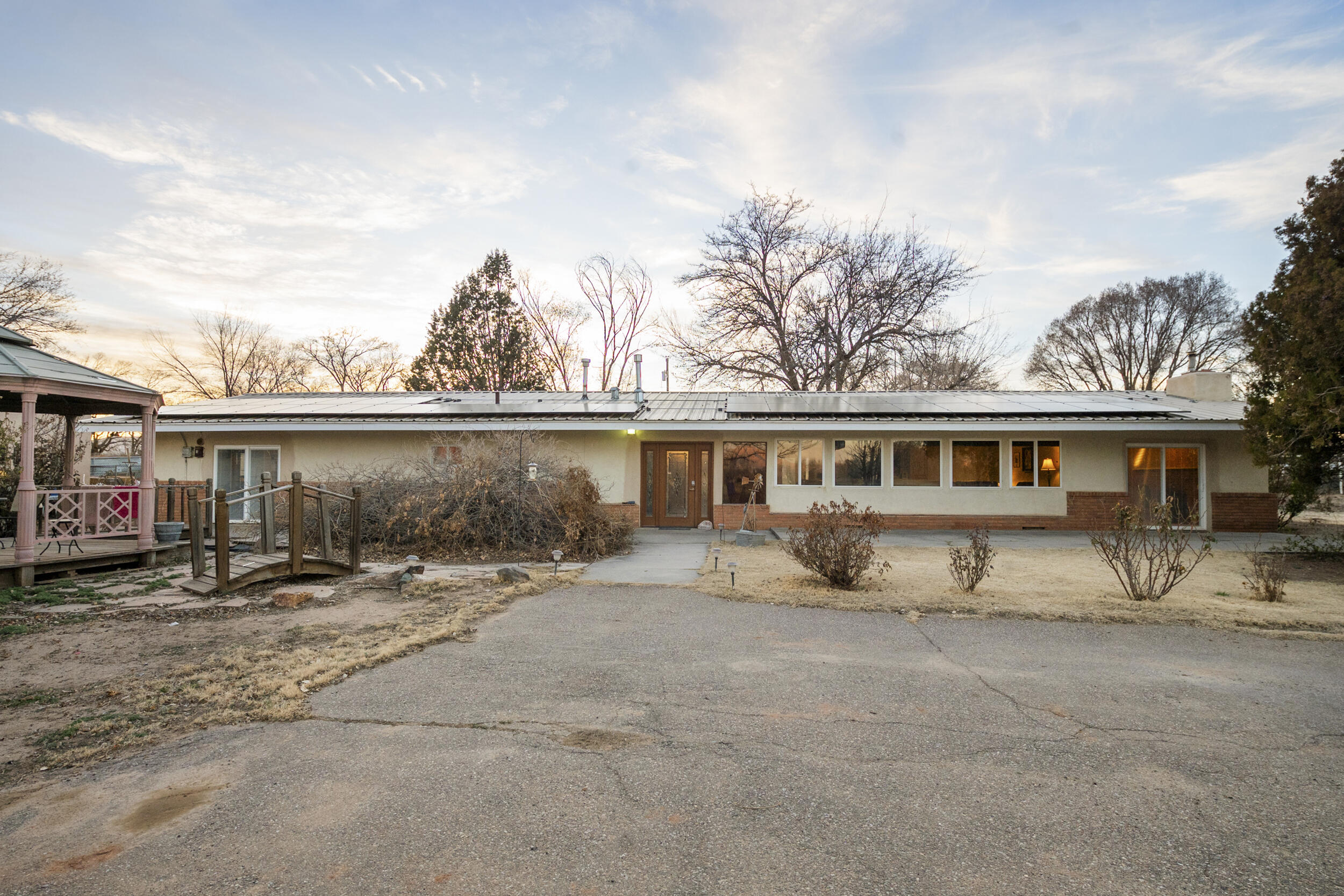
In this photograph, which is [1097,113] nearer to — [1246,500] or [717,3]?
[717,3]

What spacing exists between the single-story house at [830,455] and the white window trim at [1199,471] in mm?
28

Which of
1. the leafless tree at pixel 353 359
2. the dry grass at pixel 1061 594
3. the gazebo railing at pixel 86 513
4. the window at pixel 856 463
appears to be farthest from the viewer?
the leafless tree at pixel 353 359

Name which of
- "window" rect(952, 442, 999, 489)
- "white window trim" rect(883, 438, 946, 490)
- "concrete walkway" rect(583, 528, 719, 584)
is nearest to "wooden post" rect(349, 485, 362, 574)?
"concrete walkway" rect(583, 528, 719, 584)

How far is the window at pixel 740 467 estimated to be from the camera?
54.5 ft

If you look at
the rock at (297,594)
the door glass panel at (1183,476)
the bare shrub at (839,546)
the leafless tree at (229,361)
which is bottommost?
the rock at (297,594)

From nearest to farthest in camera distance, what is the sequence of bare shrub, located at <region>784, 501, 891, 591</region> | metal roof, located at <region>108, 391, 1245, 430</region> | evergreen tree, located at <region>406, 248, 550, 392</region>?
bare shrub, located at <region>784, 501, 891, 591</region>, metal roof, located at <region>108, 391, 1245, 430</region>, evergreen tree, located at <region>406, 248, 550, 392</region>

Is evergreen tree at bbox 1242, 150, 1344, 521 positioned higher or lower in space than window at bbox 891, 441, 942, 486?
higher

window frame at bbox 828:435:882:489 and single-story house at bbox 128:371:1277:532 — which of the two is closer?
single-story house at bbox 128:371:1277:532

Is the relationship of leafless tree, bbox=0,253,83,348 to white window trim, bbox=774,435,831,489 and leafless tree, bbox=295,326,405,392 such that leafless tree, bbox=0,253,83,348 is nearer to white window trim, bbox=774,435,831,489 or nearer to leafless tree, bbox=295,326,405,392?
leafless tree, bbox=295,326,405,392

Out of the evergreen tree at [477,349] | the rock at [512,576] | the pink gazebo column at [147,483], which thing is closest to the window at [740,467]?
the rock at [512,576]

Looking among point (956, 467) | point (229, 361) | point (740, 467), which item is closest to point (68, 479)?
point (740, 467)

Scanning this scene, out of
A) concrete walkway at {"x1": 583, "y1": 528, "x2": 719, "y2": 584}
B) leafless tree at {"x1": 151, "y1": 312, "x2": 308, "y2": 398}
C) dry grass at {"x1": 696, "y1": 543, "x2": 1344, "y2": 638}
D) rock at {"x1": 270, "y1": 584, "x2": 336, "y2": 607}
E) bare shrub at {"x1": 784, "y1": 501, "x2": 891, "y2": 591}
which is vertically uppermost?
leafless tree at {"x1": 151, "y1": 312, "x2": 308, "y2": 398}

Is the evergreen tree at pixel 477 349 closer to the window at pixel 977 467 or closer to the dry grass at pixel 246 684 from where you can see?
the window at pixel 977 467

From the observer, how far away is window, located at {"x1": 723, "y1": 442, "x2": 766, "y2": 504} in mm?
16609
